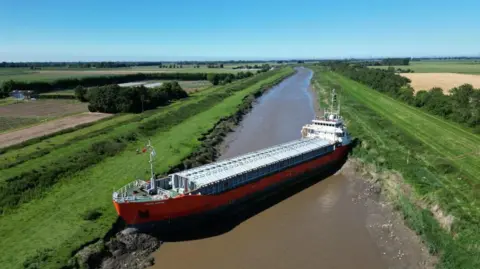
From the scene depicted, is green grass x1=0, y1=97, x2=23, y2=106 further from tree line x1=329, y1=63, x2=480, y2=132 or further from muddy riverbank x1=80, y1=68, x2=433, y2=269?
tree line x1=329, y1=63, x2=480, y2=132

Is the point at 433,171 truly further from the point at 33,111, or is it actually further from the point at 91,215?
the point at 33,111

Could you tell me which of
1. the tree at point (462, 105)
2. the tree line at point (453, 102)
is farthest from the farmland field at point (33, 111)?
the tree at point (462, 105)

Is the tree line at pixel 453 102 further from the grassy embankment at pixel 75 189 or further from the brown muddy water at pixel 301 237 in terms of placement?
the grassy embankment at pixel 75 189

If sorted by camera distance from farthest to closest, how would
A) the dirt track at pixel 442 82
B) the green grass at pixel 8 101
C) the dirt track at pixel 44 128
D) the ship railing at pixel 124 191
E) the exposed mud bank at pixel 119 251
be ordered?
the dirt track at pixel 442 82 → the green grass at pixel 8 101 → the dirt track at pixel 44 128 → the ship railing at pixel 124 191 → the exposed mud bank at pixel 119 251

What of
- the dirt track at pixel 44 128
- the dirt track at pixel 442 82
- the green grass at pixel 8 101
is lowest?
the dirt track at pixel 44 128

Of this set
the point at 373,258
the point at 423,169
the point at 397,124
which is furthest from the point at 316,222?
the point at 397,124

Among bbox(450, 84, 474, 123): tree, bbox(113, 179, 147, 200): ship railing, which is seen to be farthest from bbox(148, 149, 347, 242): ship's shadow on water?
bbox(450, 84, 474, 123): tree

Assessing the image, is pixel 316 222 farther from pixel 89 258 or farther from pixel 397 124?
pixel 397 124
